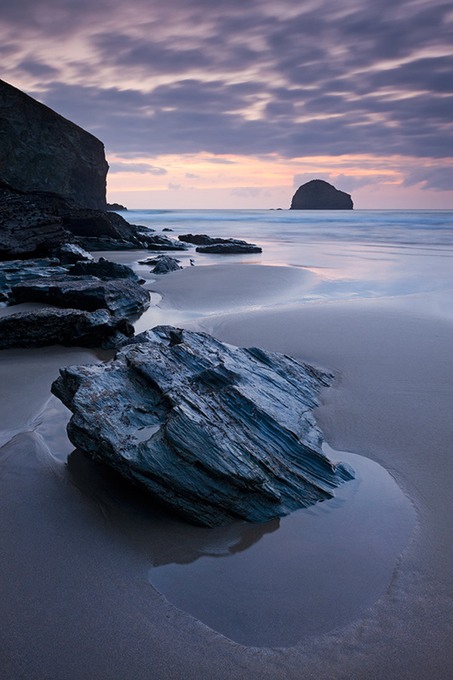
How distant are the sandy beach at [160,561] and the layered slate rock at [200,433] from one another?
191mm

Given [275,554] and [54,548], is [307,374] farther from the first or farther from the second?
[54,548]

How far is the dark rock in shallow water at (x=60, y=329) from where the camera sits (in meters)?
5.74

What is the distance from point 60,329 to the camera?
234 inches

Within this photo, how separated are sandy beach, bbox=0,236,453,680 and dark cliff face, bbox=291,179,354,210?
138087 millimetres

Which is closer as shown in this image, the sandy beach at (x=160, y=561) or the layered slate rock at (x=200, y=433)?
the sandy beach at (x=160, y=561)

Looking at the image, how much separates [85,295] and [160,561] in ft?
18.3

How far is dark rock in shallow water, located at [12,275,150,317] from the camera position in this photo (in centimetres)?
748

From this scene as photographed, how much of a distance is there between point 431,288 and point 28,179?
34341mm

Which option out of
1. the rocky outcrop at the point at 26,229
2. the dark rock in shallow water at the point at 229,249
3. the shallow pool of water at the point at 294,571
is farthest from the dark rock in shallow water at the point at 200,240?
the shallow pool of water at the point at 294,571

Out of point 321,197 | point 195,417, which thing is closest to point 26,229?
point 195,417

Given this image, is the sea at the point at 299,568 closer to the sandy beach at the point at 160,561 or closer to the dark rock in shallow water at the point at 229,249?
the sandy beach at the point at 160,561

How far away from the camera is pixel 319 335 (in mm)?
6500

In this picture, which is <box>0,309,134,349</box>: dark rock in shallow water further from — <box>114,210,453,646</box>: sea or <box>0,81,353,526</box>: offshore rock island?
<box>114,210,453,646</box>: sea

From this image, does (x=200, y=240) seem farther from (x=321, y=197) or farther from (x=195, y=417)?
(x=321, y=197)
